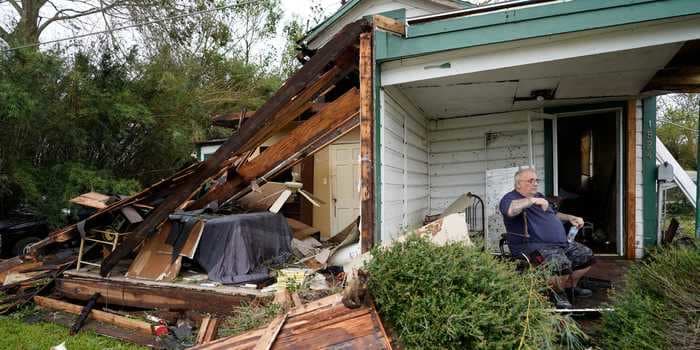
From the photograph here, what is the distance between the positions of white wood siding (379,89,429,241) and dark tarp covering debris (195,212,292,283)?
1.58 metres

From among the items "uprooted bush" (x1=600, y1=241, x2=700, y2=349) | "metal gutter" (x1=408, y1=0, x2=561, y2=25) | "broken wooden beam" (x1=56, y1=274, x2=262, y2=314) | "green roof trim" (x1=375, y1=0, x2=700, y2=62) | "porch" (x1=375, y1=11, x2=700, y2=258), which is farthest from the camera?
"broken wooden beam" (x1=56, y1=274, x2=262, y2=314)

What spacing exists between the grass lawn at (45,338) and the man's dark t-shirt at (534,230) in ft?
11.5

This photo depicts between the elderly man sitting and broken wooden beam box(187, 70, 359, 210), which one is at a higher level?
broken wooden beam box(187, 70, 359, 210)

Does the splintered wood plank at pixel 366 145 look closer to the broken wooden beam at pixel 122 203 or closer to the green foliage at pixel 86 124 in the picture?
the broken wooden beam at pixel 122 203

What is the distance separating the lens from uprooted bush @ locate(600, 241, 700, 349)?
210 cm

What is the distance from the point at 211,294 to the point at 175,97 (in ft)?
17.8

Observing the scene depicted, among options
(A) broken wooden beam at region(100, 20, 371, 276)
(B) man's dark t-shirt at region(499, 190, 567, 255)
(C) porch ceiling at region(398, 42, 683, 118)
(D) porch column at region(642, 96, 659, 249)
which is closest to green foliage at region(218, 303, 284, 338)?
(A) broken wooden beam at region(100, 20, 371, 276)

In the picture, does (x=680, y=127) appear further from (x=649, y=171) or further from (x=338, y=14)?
(x=338, y=14)

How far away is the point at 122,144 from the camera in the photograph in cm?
769

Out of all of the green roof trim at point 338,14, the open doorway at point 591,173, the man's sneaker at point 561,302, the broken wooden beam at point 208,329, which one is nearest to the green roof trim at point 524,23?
the man's sneaker at point 561,302

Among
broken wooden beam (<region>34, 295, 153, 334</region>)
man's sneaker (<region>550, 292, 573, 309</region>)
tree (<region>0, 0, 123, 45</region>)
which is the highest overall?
tree (<region>0, 0, 123, 45</region>)

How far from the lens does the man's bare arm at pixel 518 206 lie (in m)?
3.18

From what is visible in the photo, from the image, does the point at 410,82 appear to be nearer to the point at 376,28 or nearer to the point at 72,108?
the point at 376,28

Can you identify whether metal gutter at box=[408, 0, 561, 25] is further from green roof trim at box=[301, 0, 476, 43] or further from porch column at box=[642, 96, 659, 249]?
green roof trim at box=[301, 0, 476, 43]
